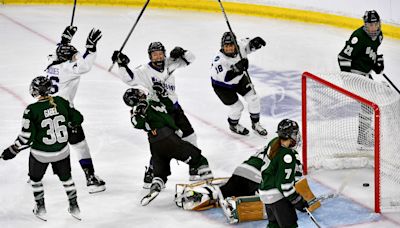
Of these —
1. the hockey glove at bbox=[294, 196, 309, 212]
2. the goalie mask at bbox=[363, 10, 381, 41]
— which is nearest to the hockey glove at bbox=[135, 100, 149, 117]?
the hockey glove at bbox=[294, 196, 309, 212]

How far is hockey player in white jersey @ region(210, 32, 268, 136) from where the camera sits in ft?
24.9

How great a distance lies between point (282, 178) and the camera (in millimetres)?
5457

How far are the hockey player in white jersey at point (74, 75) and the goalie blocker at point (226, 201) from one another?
67 centimetres

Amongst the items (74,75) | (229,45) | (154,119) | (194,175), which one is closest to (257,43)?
(229,45)

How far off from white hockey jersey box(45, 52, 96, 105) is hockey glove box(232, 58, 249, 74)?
3.95 ft

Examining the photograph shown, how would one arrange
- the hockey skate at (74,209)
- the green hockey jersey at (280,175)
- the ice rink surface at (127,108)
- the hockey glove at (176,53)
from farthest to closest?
the hockey glove at (176,53)
the ice rink surface at (127,108)
the hockey skate at (74,209)
the green hockey jersey at (280,175)

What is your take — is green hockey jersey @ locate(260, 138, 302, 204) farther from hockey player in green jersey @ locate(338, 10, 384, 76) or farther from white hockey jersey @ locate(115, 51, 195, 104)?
hockey player in green jersey @ locate(338, 10, 384, 76)

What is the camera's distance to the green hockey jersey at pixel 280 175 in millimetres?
5438

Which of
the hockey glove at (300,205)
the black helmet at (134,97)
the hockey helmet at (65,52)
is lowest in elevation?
the hockey glove at (300,205)

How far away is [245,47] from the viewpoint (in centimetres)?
766

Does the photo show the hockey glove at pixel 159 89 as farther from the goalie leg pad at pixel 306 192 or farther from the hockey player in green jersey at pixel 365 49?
the hockey player in green jersey at pixel 365 49

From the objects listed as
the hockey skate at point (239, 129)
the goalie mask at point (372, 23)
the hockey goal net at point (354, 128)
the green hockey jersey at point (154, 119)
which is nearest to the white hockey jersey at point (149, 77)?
the green hockey jersey at point (154, 119)

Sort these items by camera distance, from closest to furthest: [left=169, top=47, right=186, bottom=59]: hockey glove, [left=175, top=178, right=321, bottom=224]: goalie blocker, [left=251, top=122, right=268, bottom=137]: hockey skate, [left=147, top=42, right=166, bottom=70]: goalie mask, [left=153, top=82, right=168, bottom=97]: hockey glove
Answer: [left=175, top=178, right=321, bottom=224]: goalie blocker → [left=153, top=82, right=168, bottom=97]: hockey glove → [left=147, top=42, right=166, bottom=70]: goalie mask → [left=169, top=47, right=186, bottom=59]: hockey glove → [left=251, top=122, right=268, bottom=137]: hockey skate

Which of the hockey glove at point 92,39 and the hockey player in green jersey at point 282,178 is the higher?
the hockey glove at point 92,39
